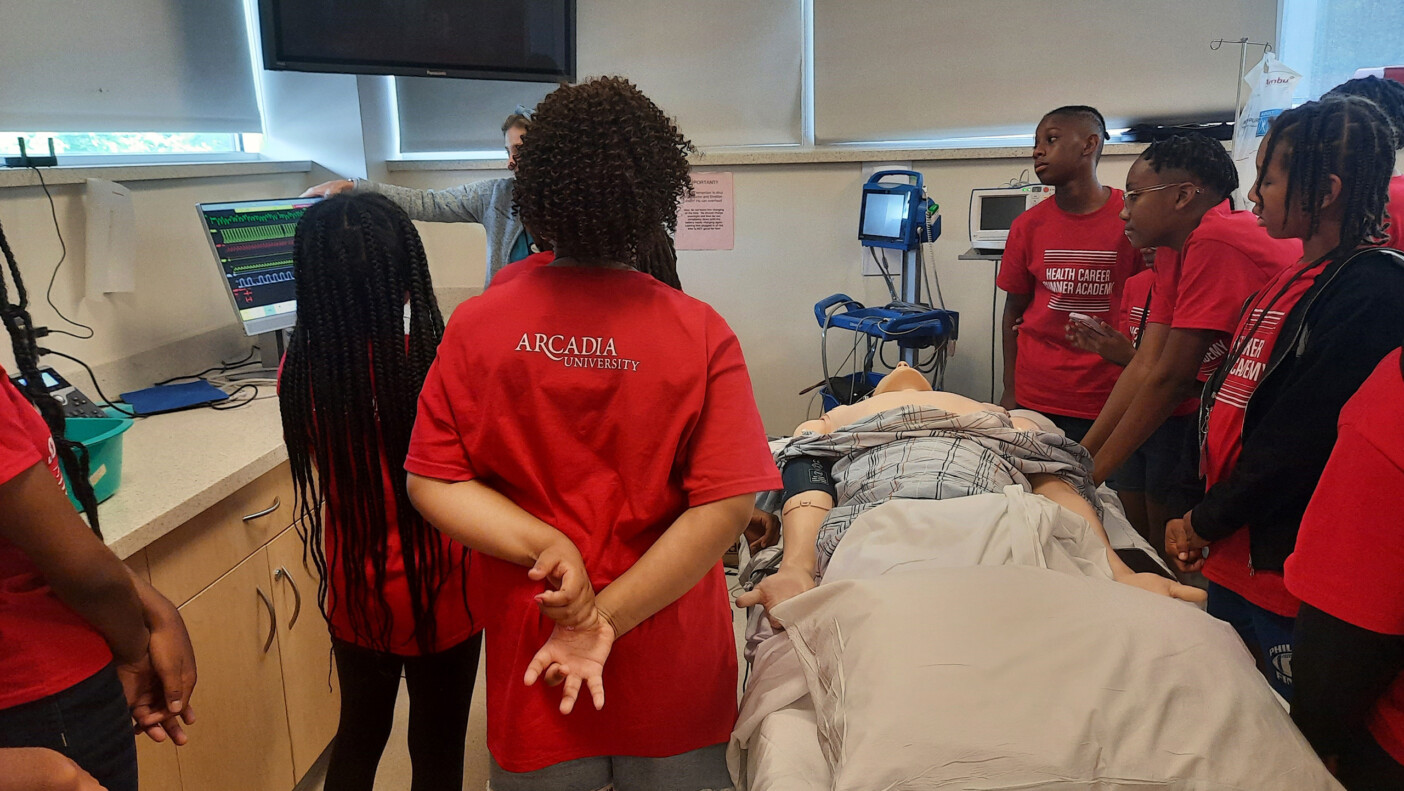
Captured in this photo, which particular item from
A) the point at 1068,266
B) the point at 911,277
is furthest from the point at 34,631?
the point at 911,277

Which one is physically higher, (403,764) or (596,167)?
(596,167)

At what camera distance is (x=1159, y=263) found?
1964mm

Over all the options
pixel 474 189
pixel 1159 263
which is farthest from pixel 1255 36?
pixel 474 189

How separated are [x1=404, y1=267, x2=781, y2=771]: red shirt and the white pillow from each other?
0.68 ft

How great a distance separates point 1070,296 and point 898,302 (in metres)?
0.57

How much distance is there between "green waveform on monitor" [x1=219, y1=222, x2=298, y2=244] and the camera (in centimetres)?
223

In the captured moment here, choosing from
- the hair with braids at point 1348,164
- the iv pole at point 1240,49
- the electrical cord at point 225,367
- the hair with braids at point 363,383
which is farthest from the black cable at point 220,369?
the iv pole at point 1240,49

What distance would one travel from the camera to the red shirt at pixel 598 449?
958 millimetres

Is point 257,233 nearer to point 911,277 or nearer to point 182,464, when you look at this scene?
point 182,464

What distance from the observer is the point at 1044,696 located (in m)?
1.00

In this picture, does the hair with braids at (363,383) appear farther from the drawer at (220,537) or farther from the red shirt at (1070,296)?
the red shirt at (1070,296)

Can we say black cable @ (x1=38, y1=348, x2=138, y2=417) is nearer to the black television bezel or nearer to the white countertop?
the white countertop

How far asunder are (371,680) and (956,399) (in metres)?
1.27

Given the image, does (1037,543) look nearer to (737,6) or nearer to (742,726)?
(742,726)
